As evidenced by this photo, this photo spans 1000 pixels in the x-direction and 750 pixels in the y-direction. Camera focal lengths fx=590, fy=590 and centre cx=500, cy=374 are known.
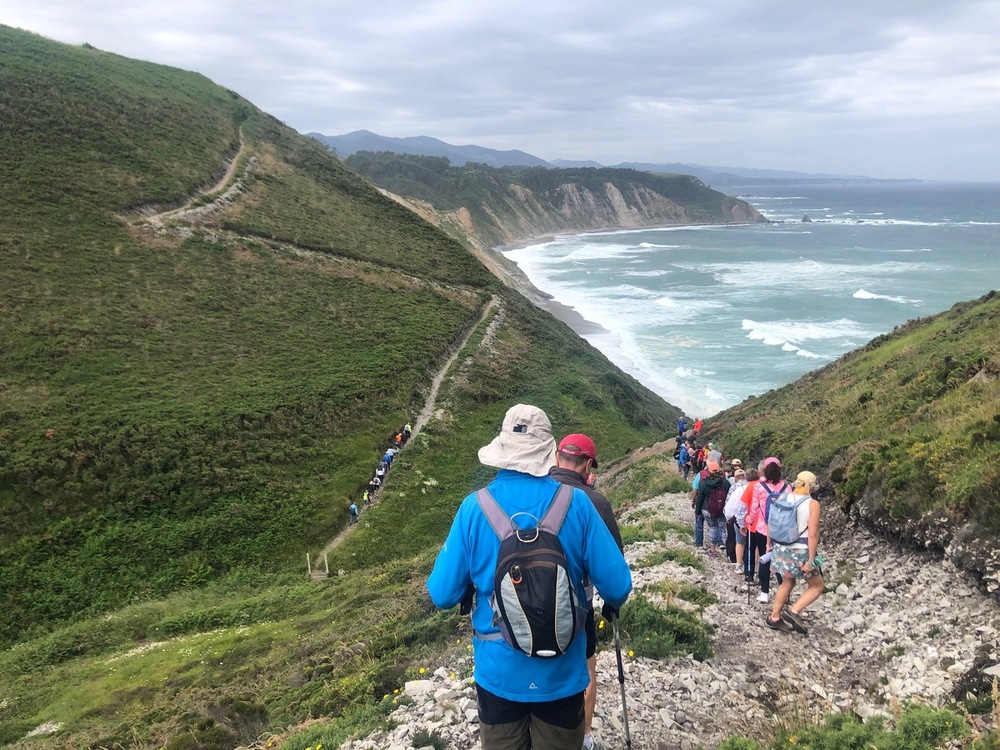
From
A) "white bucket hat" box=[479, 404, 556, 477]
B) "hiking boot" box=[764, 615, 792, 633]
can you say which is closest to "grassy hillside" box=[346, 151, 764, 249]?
"hiking boot" box=[764, 615, 792, 633]

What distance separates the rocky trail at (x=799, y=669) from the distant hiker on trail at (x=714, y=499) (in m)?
2.56

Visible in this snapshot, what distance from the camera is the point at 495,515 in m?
3.21

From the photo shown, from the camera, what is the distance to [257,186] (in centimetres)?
5106

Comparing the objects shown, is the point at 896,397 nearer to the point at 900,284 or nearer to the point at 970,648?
the point at 970,648

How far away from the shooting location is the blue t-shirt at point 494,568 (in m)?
3.26

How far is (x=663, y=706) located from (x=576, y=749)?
2.56 meters

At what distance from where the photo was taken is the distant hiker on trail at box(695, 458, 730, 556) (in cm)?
1043

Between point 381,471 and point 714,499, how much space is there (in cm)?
1794

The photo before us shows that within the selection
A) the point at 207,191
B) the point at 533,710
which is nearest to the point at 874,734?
the point at 533,710

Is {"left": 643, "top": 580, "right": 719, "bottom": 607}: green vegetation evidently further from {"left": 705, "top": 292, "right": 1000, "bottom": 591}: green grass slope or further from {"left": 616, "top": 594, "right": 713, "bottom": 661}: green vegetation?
{"left": 705, "top": 292, "right": 1000, "bottom": 591}: green grass slope

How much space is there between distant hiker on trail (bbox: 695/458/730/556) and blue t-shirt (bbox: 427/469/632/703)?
25.3 feet

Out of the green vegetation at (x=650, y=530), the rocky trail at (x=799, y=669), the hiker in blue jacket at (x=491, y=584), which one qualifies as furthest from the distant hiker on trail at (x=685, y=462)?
the hiker in blue jacket at (x=491, y=584)

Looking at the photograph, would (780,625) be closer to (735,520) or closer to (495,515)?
(735,520)

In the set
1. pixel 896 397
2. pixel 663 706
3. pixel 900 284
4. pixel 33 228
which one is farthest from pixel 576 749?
pixel 900 284
